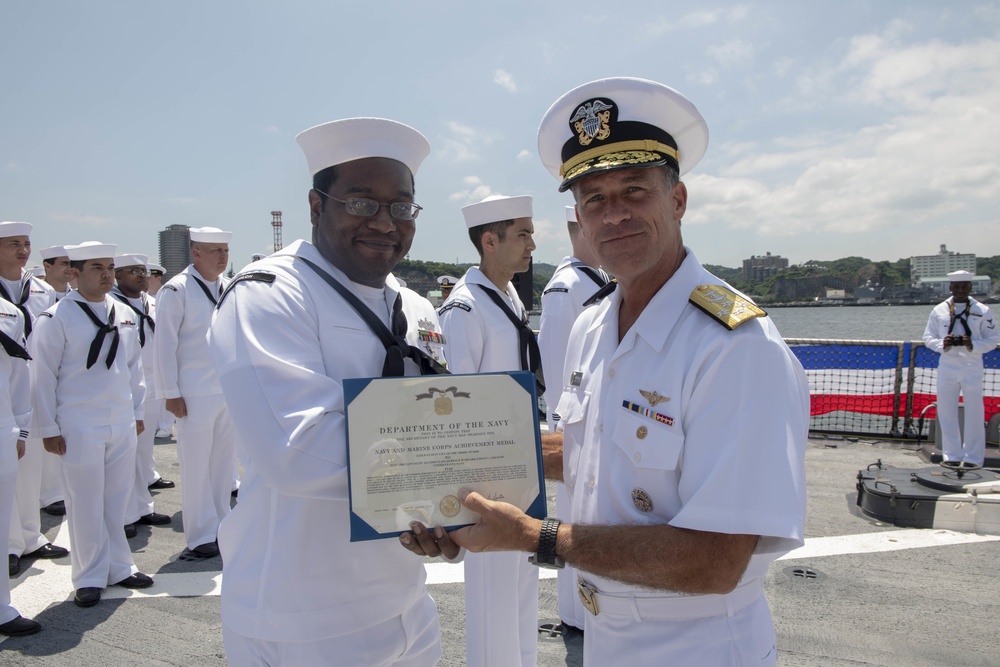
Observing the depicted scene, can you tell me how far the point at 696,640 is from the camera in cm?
165

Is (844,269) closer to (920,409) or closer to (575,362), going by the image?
(920,409)

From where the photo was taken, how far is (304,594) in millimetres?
1855

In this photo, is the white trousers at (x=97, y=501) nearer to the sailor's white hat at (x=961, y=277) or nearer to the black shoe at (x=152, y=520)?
the black shoe at (x=152, y=520)

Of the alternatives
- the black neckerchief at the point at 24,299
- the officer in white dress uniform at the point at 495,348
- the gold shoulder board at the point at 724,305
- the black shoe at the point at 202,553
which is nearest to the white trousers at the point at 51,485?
the black neckerchief at the point at 24,299

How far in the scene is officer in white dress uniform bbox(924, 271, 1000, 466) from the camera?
8172 mm

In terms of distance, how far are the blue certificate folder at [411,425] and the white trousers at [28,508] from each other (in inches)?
204

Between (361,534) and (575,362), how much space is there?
3.27 feet

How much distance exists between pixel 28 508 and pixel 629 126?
6.28m

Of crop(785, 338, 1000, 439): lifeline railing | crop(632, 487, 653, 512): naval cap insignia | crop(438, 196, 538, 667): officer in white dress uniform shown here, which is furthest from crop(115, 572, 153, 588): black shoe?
crop(785, 338, 1000, 439): lifeline railing

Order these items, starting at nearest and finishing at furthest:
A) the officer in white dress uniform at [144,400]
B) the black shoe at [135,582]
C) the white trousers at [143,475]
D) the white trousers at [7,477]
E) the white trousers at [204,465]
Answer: the white trousers at [7,477] → the black shoe at [135,582] → the white trousers at [204,465] → the white trousers at [143,475] → the officer in white dress uniform at [144,400]

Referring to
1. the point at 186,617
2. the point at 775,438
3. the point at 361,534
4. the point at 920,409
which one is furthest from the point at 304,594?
the point at 920,409

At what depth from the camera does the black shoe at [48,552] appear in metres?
5.57

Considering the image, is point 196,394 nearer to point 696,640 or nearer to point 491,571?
point 491,571

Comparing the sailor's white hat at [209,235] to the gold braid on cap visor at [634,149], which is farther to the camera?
the sailor's white hat at [209,235]
